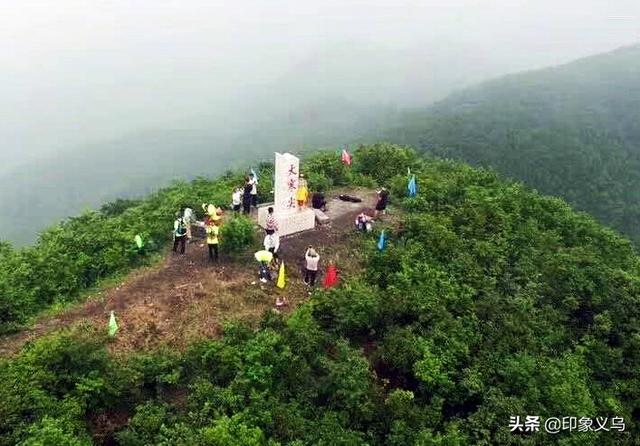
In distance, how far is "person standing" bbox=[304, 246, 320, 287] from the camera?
14.7 metres

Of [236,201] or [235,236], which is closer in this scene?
[235,236]

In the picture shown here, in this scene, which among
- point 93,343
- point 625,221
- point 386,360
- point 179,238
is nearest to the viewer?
point 93,343

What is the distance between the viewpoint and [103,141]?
130250 millimetres

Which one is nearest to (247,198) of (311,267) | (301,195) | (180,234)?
(301,195)

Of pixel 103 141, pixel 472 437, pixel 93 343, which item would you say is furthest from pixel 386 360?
pixel 103 141

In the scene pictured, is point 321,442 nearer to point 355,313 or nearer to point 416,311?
point 355,313

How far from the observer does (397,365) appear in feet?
41.8

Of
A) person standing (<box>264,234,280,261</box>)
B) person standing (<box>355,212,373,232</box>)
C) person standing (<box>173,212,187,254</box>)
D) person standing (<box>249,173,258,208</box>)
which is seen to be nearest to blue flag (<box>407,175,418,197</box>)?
person standing (<box>355,212,373,232</box>)

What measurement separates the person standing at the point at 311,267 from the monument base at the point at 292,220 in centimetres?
246

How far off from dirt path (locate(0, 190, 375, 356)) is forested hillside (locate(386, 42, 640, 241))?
3917 cm

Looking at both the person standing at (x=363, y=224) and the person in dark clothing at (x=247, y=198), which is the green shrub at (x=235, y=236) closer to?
the person in dark clothing at (x=247, y=198)

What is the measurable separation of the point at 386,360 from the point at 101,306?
23.1 ft

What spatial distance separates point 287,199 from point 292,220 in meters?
0.68

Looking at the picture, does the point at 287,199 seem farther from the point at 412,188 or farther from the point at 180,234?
the point at 412,188
